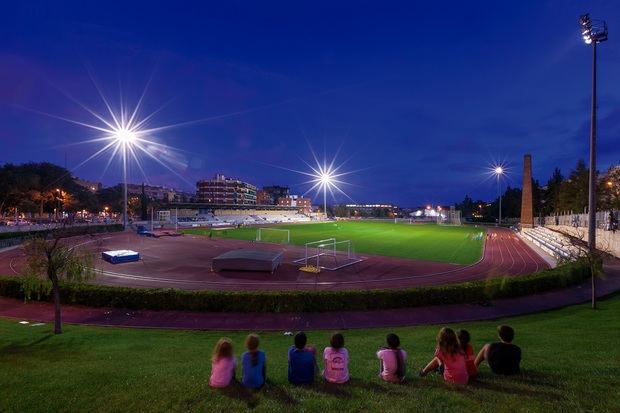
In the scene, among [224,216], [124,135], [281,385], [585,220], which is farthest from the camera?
[224,216]

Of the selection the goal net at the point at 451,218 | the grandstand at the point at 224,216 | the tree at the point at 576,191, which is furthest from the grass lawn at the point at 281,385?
the goal net at the point at 451,218

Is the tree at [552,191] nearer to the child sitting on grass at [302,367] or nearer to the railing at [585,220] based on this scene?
the railing at [585,220]

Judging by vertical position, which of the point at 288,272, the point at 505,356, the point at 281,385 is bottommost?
the point at 288,272

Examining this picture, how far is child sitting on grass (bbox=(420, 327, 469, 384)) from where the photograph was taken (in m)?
6.06

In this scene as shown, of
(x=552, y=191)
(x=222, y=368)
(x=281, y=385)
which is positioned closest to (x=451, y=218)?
(x=552, y=191)

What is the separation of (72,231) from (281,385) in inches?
491

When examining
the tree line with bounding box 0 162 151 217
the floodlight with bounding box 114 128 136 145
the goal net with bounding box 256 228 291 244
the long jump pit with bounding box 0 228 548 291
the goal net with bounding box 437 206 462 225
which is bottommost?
the long jump pit with bounding box 0 228 548 291

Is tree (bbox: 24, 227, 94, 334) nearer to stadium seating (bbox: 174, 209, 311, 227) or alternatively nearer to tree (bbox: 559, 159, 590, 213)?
stadium seating (bbox: 174, 209, 311, 227)

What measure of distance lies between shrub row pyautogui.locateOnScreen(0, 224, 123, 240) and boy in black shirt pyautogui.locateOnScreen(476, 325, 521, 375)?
14.3 metres

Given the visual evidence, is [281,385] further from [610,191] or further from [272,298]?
[610,191]

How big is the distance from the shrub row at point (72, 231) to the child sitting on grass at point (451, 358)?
13442mm

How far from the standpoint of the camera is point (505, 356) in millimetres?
6426

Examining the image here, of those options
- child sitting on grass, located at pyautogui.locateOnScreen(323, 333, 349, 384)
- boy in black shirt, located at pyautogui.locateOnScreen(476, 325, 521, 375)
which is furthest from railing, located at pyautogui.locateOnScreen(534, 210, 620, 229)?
child sitting on grass, located at pyautogui.locateOnScreen(323, 333, 349, 384)

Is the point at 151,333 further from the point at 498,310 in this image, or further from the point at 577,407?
the point at 498,310
